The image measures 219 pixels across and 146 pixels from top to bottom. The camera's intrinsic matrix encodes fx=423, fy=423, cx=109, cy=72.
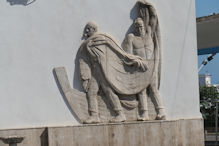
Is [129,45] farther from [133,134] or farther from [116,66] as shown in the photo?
[133,134]

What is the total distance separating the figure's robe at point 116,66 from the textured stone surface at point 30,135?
144 centimetres

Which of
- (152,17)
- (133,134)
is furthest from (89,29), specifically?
(133,134)

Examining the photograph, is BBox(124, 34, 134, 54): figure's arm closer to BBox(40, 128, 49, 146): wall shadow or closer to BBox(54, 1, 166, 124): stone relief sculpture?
BBox(54, 1, 166, 124): stone relief sculpture

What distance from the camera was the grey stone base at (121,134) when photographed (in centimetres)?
819

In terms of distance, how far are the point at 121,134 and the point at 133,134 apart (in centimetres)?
31

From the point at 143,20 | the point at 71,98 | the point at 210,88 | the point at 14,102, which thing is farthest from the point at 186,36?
the point at 210,88

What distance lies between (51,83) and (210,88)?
35.0 meters

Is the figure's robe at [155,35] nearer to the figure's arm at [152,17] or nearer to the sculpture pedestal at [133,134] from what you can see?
the figure's arm at [152,17]

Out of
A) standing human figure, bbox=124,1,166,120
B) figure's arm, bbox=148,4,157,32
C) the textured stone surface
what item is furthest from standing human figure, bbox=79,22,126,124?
figure's arm, bbox=148,4,157,32

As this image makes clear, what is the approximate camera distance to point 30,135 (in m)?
8.08

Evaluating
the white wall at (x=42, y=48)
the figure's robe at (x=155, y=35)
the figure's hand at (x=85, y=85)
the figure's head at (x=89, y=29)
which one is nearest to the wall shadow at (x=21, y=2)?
the white wall at (x=42, y=48)

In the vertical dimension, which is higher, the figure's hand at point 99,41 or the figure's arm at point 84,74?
the figure's hand at point 99,41

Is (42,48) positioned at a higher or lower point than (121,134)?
higher

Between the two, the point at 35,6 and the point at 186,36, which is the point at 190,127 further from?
the point at 35,6
